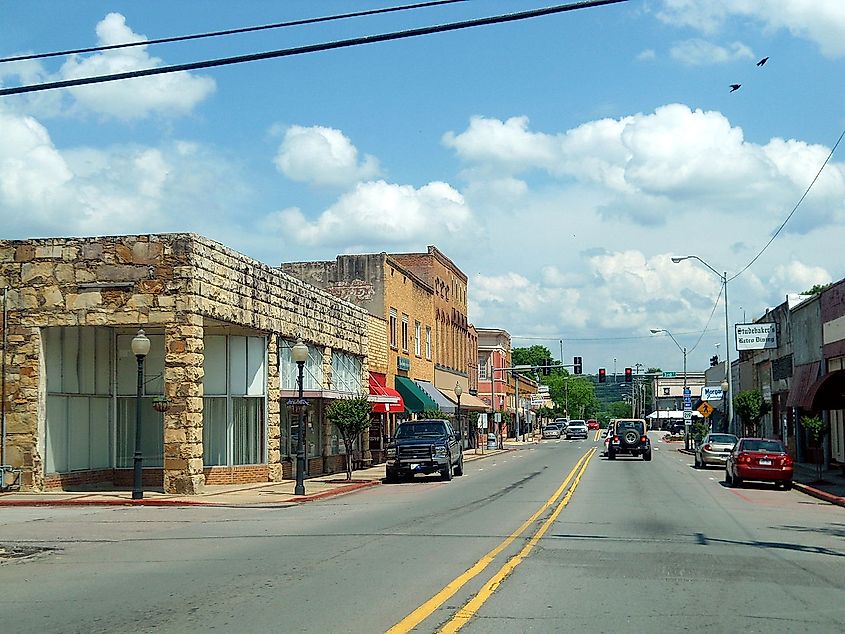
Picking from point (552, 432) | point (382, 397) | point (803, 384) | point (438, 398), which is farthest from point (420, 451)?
point (552, 432)

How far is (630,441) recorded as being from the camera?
51.3 meters

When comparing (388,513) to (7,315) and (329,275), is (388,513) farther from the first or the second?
(329,275)

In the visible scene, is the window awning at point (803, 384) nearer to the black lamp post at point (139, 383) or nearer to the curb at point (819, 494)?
the curb at point (819, 494)

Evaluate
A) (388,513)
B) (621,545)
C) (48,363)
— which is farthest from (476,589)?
(48,363)

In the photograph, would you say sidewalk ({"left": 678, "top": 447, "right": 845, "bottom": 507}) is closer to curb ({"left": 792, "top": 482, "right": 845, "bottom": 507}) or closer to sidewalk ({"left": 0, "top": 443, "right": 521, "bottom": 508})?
curb ({"left": 792, "top": 482, "right": 845, "bottom": 507})

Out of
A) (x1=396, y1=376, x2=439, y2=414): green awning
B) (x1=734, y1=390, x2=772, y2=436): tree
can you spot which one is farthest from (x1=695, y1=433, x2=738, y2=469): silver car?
(x1=396, y1=376, x2=439, y2=414): green awning

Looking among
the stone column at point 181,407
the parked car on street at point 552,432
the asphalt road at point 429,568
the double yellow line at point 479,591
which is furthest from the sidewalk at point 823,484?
the parked car on street at point 552,432

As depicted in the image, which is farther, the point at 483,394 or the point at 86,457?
the point at 483,394

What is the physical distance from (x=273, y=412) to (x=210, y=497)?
577cm

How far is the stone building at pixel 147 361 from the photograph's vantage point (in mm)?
A: 25938

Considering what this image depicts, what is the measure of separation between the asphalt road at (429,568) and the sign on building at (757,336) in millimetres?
25715

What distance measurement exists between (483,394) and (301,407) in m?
71.8

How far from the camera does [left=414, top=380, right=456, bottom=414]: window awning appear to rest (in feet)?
175

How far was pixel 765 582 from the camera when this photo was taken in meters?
12.1
